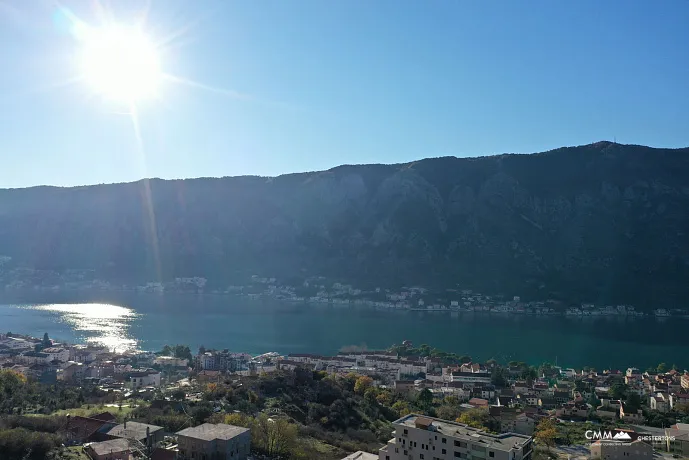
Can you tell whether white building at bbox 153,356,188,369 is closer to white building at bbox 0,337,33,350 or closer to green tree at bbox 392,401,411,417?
white building at bbox 0,337,33,350

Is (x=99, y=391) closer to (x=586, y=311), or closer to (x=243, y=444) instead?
(x=243, y=444)

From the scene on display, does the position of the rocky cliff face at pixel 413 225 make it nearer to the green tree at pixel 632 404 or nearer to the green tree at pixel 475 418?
the green tree at pixel 632 404

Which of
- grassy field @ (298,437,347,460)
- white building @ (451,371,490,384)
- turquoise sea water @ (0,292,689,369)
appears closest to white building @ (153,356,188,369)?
turquoise sea water @ (0,292,689,369)

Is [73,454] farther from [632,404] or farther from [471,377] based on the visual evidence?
[471,377]

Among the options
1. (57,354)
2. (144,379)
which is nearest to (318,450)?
(144,379)

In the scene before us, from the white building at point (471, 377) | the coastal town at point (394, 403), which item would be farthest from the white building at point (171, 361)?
the white building at point (471, 377)

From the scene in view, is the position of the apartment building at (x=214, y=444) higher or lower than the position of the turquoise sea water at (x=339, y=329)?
higher
